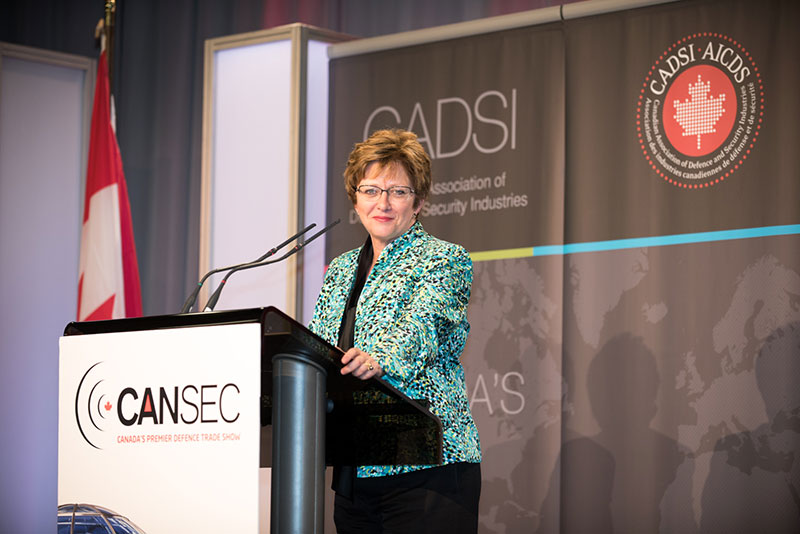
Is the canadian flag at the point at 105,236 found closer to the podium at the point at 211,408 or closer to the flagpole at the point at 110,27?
the flagpole at the point at 110,27

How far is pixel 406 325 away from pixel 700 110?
2.40 m

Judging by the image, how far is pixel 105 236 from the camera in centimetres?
472

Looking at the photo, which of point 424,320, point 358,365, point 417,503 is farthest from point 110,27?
point 358,365

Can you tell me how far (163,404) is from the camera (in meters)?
1.57

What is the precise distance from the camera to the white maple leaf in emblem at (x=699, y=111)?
150 inches

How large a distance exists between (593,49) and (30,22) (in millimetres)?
3580

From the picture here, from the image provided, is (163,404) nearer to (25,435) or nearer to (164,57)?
(25,435)

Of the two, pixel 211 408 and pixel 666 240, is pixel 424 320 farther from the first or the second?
pixel 666 240

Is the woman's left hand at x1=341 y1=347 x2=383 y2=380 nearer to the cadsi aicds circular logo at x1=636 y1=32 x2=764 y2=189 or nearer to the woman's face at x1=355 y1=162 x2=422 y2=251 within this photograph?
the woman's face at x1=355 y1=162 x2=422 y2=251

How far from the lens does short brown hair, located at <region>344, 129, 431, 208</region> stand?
2.14m

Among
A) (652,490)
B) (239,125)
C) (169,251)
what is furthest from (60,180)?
(652,490)

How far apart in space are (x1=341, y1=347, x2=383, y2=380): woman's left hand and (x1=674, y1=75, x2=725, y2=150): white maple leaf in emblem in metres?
2.57

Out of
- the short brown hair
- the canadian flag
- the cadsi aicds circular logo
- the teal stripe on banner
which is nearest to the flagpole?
the canadian flag

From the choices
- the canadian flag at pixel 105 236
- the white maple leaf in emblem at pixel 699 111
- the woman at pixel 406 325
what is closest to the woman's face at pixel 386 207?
the woman at pixel 406 325
